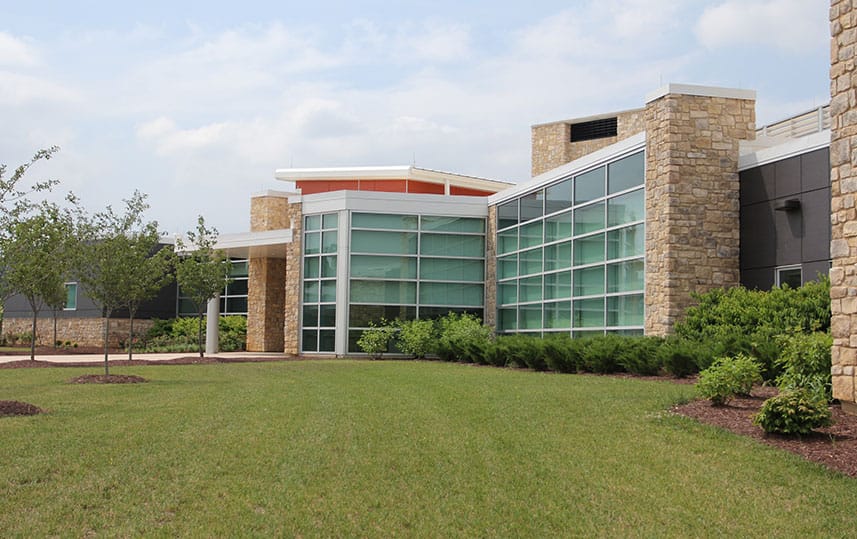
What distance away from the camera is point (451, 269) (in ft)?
100

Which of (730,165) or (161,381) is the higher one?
(730,165)

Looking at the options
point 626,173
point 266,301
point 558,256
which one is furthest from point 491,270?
point 266,301

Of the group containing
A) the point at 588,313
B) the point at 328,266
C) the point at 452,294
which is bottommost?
the point at 588,313

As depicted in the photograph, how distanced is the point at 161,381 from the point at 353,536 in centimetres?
1311

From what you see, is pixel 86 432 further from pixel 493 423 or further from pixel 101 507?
pixel 493 423

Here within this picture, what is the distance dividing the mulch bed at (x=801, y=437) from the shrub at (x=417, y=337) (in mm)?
17173

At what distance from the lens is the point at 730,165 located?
63.9 feet

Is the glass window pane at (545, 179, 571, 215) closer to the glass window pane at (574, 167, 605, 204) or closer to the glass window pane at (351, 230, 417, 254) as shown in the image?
the glass window pane at (574, 167, 605, 204)

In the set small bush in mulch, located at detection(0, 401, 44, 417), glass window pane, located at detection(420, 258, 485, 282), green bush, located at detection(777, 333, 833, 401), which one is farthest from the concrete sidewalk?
green bush, located at detection(777, 333, 833, 401)

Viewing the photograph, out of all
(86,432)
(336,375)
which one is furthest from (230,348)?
(86,432)

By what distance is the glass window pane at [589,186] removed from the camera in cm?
2278

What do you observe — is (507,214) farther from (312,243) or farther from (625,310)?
(625,310)

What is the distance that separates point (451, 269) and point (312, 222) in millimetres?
5340

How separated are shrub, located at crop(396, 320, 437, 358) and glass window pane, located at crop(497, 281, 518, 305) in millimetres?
2561
